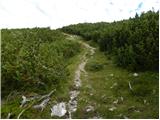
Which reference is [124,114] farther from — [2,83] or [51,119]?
[2,83]

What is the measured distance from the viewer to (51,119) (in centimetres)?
1734

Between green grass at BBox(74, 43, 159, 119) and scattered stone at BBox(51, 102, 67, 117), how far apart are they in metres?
0.65

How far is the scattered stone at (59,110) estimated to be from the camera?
59.1 ft

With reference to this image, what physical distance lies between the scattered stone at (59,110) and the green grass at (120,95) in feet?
2.14

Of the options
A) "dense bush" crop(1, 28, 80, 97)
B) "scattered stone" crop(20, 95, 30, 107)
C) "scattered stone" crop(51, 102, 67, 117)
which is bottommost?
"scattered stone" crop(51, 102, 67, 117)

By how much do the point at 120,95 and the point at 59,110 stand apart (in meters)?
3.44

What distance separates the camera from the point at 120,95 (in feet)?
65.1

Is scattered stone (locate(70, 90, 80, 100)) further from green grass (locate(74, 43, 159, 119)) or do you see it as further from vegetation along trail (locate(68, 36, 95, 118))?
green grass (locate(74, 43, 159, 119))

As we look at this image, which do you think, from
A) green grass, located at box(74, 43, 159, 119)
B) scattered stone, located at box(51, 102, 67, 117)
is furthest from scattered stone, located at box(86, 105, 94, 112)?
scattered stone, located at box(51, 102, 67, 117)

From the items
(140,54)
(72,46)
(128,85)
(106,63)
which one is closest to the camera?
(128,85)

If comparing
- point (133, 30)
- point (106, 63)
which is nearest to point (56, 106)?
point (106, 63)

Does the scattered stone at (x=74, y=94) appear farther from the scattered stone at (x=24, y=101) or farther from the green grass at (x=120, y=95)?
the scattered stone at (x=24, y=101)

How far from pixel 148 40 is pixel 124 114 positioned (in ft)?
28.1

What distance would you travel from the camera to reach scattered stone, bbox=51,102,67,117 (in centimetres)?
1802
